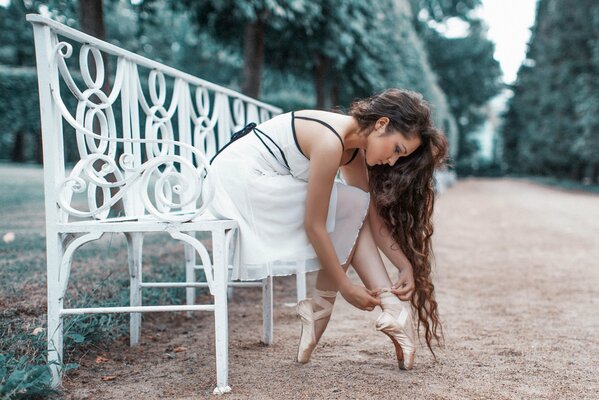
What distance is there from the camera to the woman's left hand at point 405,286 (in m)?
2.50

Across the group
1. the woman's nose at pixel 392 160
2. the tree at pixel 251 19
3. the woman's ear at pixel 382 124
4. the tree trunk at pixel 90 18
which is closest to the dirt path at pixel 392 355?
the woman's nose at pixel 392 160

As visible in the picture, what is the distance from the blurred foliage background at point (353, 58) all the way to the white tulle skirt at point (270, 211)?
2.92 feet

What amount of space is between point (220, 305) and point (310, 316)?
510 millimetres

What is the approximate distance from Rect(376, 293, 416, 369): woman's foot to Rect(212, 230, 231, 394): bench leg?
60 centimetres

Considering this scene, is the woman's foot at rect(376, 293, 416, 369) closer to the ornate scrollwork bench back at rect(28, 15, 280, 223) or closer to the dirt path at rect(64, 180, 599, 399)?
the dirt path at rect(64, 180, 599, 399)

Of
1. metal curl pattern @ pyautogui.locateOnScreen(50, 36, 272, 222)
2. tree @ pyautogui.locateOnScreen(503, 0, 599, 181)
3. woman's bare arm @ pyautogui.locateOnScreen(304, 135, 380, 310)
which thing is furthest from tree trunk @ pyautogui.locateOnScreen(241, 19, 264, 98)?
tree @ pyautogui.locateOnScreen(503, 0, 599, 181)

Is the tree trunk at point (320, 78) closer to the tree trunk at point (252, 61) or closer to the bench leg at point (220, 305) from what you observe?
the tree trunk at point (252, 61)

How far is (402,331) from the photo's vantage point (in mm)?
2449

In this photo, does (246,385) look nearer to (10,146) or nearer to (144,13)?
(144,13)

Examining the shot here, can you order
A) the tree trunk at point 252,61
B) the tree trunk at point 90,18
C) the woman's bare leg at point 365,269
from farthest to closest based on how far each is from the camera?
the tree trunk at point 252,61, the tree trunk at point 90,18, the woman's bare leg at point 365,269

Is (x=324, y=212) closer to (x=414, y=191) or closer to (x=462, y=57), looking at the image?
(x=414, y=191)

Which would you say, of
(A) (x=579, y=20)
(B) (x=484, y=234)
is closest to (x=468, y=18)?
(A) (x=579, y=20)

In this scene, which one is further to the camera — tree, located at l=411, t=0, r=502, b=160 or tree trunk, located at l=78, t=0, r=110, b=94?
tree, located at l=411, t=0, r=502, b=160

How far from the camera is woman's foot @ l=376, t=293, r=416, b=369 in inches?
95.2
